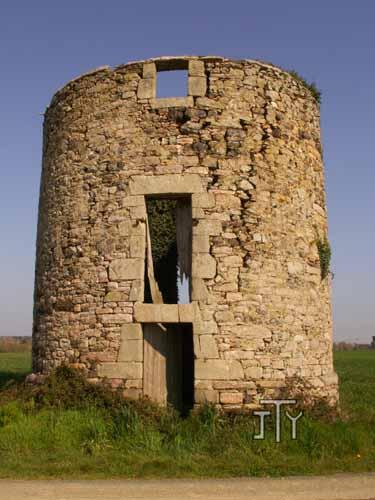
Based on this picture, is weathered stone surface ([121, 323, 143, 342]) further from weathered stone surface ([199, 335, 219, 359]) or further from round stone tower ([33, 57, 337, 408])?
weathered stone surface ([199, 335, 219, 359])

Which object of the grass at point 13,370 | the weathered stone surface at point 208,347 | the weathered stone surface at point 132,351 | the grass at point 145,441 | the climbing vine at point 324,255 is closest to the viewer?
the grass at point 145,441

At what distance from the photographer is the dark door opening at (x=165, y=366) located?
8.44m

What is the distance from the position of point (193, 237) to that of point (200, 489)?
3.86 m

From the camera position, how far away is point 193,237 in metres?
8.45

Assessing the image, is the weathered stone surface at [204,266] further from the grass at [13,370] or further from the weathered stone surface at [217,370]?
the grass at [13,370]

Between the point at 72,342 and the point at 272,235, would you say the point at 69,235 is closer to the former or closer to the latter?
the point at 72,342

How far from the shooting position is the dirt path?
5.37m

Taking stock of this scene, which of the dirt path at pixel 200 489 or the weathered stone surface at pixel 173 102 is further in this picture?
the weathered stone surface at pixel 173 102

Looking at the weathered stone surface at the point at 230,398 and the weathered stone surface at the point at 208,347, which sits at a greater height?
the weathered stone surface at the point at 208,347

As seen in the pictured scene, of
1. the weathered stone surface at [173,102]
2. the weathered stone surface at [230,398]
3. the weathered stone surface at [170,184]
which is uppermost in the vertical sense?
the weathered stone surface at [173,102]

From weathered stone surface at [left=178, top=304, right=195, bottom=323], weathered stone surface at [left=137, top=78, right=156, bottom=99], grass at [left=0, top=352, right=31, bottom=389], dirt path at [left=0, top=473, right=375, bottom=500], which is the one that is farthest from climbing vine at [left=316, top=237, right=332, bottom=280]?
grass at [left=0, top=352, right=31, bottom=389]

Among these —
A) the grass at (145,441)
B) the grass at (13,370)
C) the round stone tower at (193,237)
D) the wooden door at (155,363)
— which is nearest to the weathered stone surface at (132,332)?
the round stone tower at (193,237)

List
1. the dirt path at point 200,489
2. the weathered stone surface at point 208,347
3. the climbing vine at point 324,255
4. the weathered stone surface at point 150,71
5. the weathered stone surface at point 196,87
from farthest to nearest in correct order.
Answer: the climbing vine at point 324,255
the weathered stone surface at point 150,71
the weathered stone surface at point 196,87
the weathered stone surface at point 208,347
the dirt path at point 200,489

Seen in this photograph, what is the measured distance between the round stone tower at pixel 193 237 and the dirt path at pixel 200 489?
2.21 m
